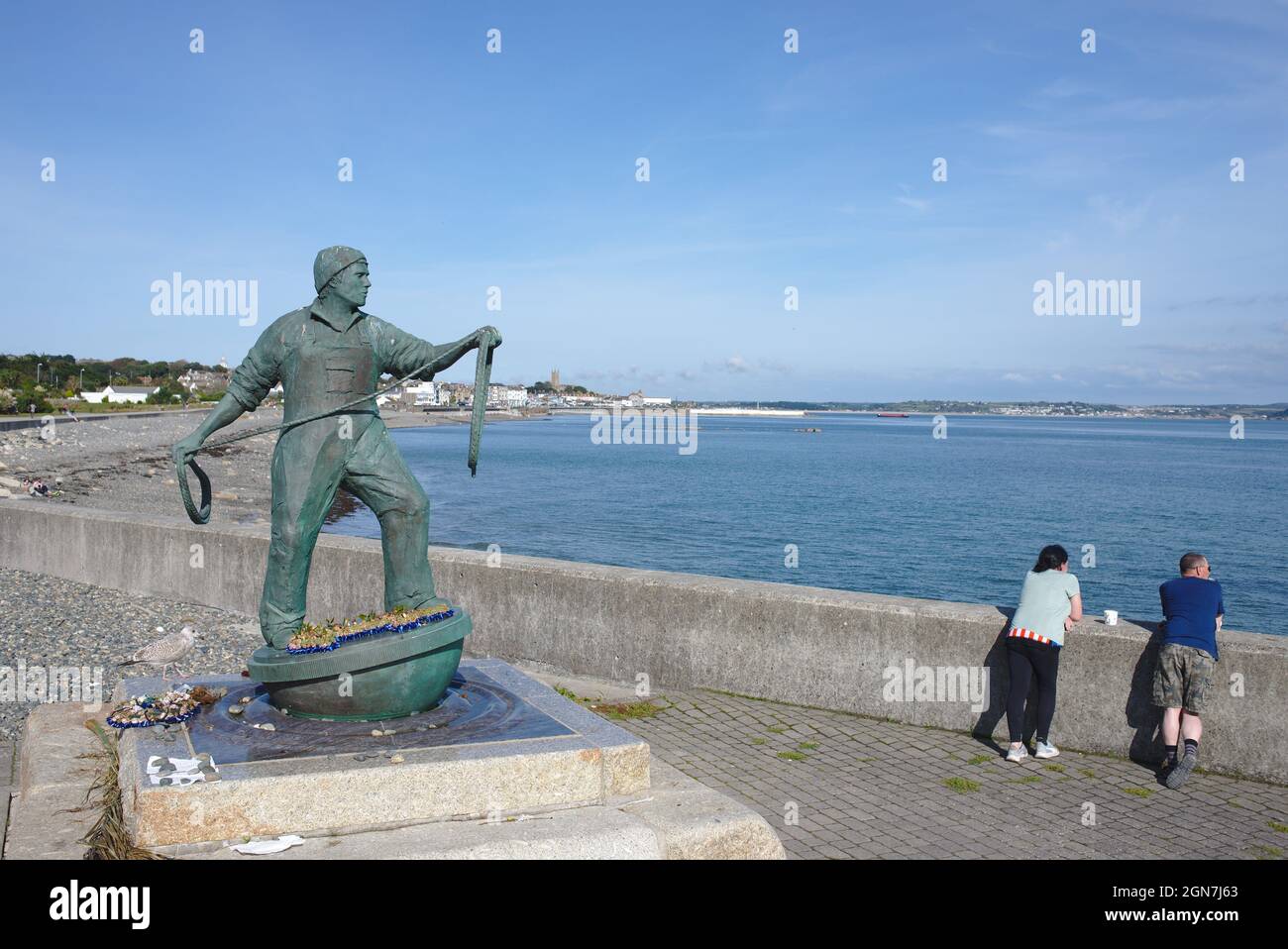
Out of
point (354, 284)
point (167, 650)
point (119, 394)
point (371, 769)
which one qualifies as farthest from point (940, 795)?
point (119, 394)

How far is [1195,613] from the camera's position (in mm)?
6762

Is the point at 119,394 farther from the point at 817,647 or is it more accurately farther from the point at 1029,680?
the point at 1029,680

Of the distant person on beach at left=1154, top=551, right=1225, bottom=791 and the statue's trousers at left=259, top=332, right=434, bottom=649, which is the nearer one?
the statue's trousers at left=259, top=332, right=434, bottom=649

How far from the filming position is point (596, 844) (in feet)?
16.9

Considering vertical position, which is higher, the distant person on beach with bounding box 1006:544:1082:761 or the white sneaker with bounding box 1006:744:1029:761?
the distant person on beach with bounding box 1006:544:1082:761

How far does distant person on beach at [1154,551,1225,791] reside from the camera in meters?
6.72

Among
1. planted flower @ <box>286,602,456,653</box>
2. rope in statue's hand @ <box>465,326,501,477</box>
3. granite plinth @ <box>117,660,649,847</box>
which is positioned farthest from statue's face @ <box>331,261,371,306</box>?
granite plinth @ <box>117,660,649,847</box>

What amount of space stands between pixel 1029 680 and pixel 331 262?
5.42 m

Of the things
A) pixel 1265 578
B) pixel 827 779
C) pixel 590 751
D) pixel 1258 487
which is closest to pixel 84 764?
pixel 590 751

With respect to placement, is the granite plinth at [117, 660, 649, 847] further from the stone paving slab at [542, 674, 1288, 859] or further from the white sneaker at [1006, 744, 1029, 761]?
the white sneaker at [1006, 744, 1029, 761]

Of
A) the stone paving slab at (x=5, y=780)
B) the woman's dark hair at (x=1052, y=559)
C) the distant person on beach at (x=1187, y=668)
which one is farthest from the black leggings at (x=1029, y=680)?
the stone paving slab at (x=5, y=780)

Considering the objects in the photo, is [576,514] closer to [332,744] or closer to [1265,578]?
[1265,578]

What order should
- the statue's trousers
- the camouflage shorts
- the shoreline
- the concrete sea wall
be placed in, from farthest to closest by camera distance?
the shoreline, the concrete sea wall, the camouflage shorts, the statue's trousers

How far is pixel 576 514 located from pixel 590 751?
39.3 metres
